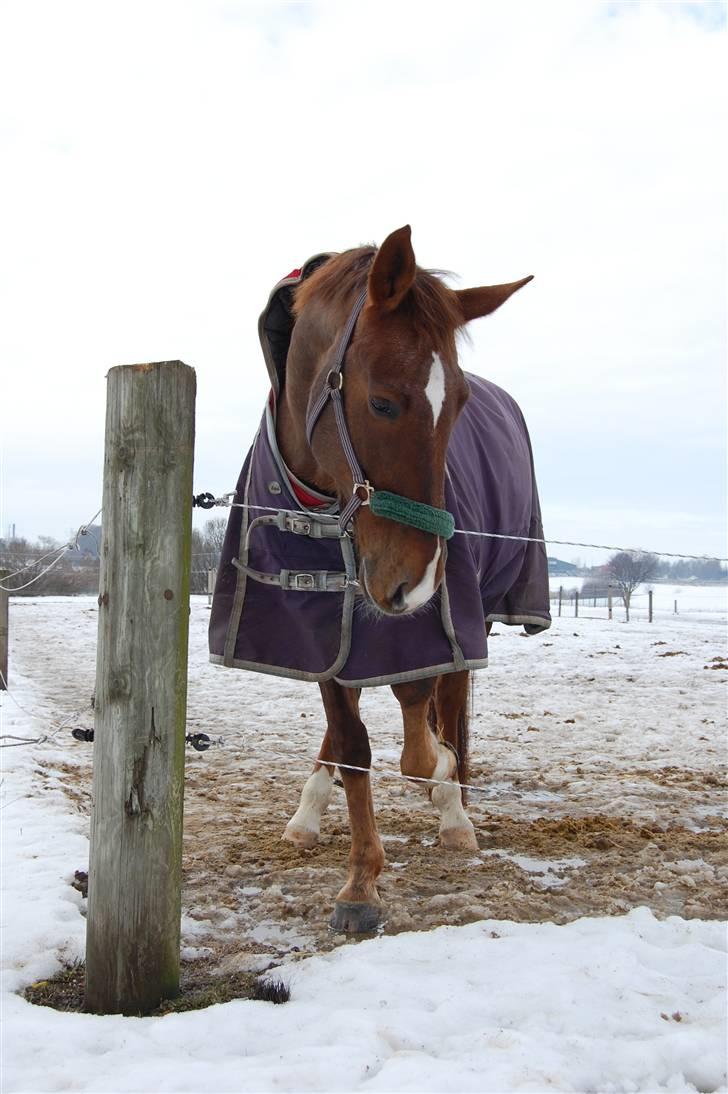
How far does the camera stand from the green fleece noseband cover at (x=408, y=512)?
2484mm

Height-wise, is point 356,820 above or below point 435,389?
below

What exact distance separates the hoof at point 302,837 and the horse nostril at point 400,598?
1802mm

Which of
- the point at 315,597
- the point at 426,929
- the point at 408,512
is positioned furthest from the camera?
the point at 315,597

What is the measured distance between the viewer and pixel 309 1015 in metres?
2.15

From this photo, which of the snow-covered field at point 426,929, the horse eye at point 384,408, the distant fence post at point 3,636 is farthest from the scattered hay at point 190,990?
the distant fence post at point 3,636

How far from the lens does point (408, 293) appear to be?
2.67 metres

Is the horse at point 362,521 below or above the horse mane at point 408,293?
below

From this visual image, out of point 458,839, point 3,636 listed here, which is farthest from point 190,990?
point 3,636

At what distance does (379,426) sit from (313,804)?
6.94 ft

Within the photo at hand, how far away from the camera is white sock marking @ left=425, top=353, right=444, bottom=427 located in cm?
254

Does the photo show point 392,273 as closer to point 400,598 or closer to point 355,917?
point 400,598

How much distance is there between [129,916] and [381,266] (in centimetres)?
204

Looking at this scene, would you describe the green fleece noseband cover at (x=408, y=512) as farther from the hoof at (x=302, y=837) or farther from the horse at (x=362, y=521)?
the hoof at (x=302, y=837)

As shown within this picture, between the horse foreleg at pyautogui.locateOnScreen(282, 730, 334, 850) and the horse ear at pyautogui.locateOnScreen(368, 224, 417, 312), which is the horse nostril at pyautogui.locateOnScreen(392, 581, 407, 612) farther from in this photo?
the horse foreleg at pyautogui.locateOnScreen(282, 730, 334, 850)
